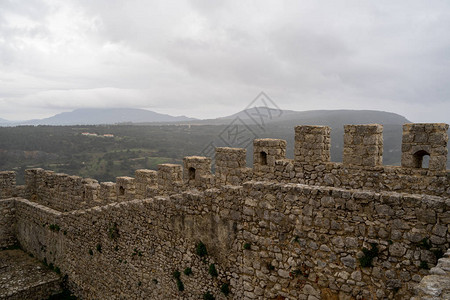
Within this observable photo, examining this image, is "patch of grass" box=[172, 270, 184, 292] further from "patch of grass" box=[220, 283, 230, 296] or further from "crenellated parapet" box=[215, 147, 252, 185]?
"crenellated parapet" box=[215, 147, 252, 185]

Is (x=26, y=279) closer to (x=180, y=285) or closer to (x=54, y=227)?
(x=54, y=227)

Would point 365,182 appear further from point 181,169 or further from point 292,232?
point 181,169

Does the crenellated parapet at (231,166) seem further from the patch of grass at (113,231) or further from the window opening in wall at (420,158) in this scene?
the window opening in wall at (420,158)

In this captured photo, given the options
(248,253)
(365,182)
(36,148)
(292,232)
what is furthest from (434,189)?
(36,148)

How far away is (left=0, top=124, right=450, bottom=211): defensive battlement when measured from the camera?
19.1ft

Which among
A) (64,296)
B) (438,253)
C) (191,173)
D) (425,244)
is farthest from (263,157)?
(64,296)

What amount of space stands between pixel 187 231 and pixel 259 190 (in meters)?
2.18

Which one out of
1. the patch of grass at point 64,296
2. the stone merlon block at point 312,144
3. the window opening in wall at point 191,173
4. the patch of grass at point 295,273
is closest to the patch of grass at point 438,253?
the patch of grass at point 295,273

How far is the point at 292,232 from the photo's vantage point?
5.00 meters

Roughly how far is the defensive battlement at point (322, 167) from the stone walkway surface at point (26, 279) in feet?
11.6

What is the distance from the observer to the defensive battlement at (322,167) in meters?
5.82

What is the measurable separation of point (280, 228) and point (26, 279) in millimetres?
9534

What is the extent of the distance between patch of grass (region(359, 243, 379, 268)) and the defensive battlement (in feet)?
7.63

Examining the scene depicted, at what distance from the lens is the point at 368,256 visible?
14.1 ft
